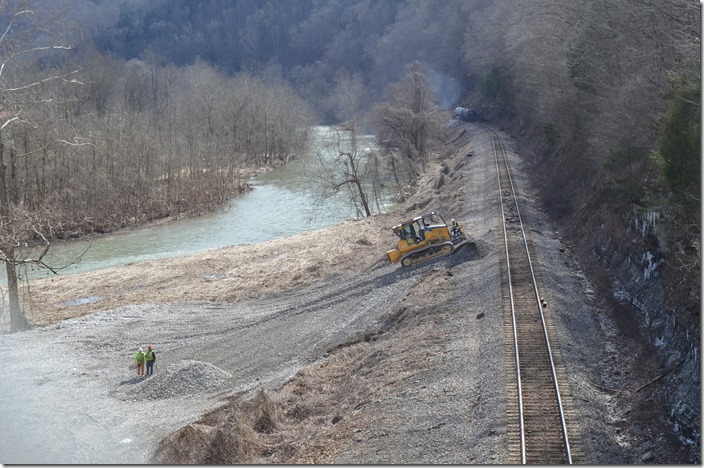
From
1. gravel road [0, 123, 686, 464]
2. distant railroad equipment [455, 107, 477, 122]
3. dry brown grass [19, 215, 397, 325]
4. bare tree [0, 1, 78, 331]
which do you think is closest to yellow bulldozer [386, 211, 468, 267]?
gravel road [0, 123, 686, 464]

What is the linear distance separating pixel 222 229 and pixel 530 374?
113 feet

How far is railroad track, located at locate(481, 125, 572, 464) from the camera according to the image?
45.7 ft

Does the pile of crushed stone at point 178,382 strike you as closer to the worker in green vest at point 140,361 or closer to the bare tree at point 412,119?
the worker in green vest at point 140,361

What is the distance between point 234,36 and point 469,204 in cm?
15076

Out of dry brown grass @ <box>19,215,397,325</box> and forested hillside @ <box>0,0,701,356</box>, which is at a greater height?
forested hillside @ <box>0,0,701,356</box>

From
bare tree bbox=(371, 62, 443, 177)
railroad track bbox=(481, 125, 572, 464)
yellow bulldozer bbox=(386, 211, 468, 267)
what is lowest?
railroad track bbox=(481, 125, 572, 464)

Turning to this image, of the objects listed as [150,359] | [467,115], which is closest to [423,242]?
[150,359]

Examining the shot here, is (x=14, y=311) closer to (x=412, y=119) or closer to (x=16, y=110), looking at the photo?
(x=16, y=110)

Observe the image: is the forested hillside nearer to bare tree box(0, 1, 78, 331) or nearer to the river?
bare tree box(0, 1, 78, 331)

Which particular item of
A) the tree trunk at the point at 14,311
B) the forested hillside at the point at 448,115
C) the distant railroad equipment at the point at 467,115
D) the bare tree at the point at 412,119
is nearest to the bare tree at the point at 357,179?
the bare tree at the point at 412,119

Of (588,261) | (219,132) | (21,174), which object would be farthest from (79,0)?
(588,261)

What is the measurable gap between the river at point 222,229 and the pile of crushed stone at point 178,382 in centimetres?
1661

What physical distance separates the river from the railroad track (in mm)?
21308

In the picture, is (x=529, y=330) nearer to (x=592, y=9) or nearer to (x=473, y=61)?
(x=592, y=9)
